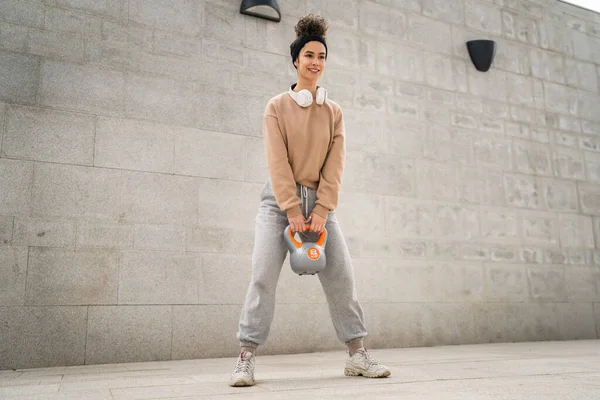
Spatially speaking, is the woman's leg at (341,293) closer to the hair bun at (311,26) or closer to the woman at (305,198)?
the woman at (305,198)

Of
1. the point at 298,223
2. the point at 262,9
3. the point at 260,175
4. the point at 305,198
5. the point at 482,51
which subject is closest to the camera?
the point at 298,223

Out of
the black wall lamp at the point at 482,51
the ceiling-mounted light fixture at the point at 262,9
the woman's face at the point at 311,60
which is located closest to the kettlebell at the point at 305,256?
the woman's face at the point at 311,60

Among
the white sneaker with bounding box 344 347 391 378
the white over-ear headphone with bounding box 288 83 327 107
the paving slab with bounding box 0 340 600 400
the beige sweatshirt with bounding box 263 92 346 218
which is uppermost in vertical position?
the white over-ear headphone with bounding box 288 83 327 107

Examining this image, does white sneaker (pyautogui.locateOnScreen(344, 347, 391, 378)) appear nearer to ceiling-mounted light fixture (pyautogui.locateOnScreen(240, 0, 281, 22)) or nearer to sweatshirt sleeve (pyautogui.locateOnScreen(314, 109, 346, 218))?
sweatshirt sleeve (pyautogui.locateOnScreen(314, 109, 346, 218))

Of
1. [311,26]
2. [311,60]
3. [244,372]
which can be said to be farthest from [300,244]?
[311,26]

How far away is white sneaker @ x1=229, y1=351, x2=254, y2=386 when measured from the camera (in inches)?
76.5

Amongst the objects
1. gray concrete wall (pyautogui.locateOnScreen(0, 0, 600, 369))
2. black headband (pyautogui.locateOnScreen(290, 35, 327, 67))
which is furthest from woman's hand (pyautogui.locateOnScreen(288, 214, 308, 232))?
gray concrete wall (pyautogui.locateOnScreen(0, 0, 600, 369))

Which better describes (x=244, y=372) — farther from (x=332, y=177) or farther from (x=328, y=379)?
(x=332, y=177)

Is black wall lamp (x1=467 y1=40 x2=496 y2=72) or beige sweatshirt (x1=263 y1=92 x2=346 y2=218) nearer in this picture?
beige sweatshirt (x1=263 y1=92 x2=346 y2=218)

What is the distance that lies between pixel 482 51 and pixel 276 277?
10.6 ft

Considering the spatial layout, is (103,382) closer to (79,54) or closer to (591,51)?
(79,54)

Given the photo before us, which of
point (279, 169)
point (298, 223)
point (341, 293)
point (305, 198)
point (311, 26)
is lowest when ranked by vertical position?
point (341, 293)

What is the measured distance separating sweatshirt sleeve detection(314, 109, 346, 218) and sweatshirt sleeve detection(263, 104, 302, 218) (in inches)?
4.3

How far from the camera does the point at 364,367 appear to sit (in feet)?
7.06
